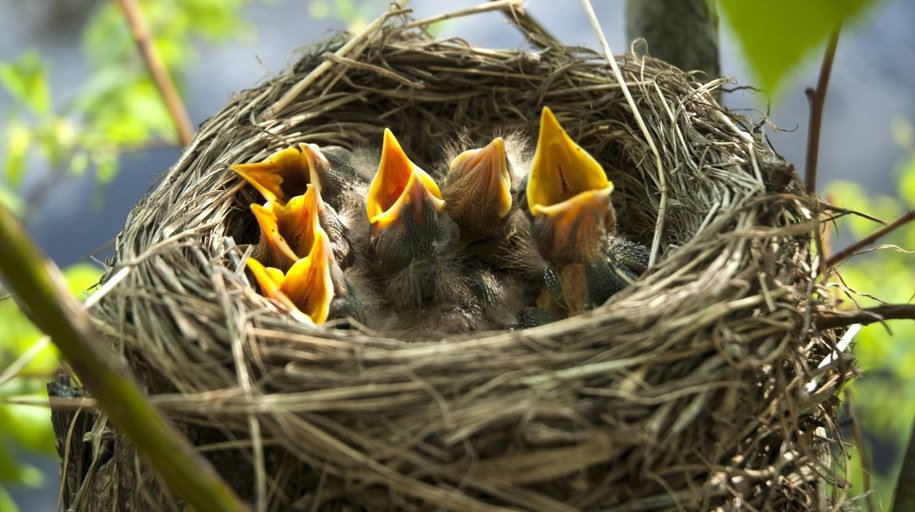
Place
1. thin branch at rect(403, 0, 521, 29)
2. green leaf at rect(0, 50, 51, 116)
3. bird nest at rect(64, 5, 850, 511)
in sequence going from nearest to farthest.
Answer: bird nest at rect(64, 5, 850, 511) < thin branch at rect(403, 0, 521, 29) < green leaf at rect(0, 50, 51, 116)

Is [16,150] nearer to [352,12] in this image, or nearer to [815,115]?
[352,12]

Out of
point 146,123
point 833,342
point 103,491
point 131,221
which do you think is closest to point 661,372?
point 833,342

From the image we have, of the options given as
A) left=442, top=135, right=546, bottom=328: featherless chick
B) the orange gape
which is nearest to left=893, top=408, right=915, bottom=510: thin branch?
the orange gape

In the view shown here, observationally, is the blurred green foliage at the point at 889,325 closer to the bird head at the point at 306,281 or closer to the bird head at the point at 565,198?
the bird head at the point at 565,198

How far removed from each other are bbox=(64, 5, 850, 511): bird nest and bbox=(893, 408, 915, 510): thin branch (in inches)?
7.2

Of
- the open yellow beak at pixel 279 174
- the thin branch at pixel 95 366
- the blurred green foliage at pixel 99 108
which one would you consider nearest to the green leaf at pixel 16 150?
the blurred green foliage at pixel 99 108

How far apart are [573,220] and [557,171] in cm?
A: 11

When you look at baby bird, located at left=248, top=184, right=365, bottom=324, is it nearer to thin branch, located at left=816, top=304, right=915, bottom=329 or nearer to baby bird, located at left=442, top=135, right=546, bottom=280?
baby bird, located at left=442, top=135, right=546, bottom=280

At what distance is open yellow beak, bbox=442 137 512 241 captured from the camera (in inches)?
58.0

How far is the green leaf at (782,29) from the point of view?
1.16 ft

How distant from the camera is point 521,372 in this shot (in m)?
0.93

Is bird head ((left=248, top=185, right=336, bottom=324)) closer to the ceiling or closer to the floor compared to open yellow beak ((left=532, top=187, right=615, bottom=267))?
closer to the ceiling

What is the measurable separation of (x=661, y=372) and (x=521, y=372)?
147 mm

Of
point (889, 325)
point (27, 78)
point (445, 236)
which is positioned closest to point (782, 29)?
point (445, 236)
